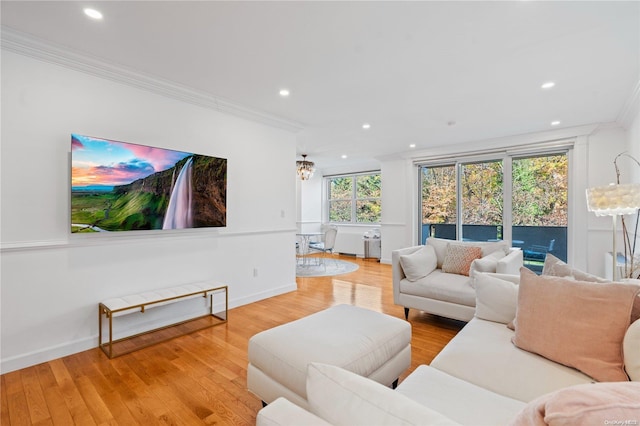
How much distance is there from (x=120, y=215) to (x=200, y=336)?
1.40 m

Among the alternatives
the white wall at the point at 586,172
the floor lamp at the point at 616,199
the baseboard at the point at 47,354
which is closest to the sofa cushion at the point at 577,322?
the floor lamp at the point at 616,199

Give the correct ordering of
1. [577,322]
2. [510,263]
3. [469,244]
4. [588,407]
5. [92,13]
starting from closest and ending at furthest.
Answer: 1. [588,407]
2. [577,322]
3. [92,13]
4. [510,263]
5. [469,244]

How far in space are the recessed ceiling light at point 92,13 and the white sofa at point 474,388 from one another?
2626 millimetres

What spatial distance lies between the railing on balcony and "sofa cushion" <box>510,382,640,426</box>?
17.9 feet

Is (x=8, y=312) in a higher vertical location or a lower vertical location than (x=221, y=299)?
higher

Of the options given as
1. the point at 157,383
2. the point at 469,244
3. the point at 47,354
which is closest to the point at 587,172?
the point at 469,244

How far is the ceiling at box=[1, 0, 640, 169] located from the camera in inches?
76.9

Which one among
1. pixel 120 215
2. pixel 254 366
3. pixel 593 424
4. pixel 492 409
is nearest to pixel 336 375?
pixel 593 424

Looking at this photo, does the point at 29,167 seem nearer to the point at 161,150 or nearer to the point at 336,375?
the point at 161,150

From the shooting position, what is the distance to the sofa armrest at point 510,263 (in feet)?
9.19

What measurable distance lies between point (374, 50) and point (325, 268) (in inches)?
184

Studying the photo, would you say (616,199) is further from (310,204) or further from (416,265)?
(310,204)

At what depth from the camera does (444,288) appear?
9.96ft

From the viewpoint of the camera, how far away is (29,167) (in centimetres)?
232
